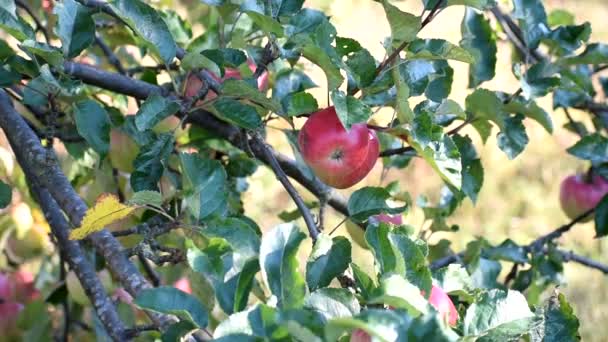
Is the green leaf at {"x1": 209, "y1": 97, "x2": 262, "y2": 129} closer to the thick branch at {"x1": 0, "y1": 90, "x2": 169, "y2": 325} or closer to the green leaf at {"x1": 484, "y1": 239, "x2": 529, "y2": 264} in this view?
the thick branch at {"x1": 0, "y1": 90, "x2": 169, "y2": 325}

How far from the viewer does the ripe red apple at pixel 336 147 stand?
0.92 metres

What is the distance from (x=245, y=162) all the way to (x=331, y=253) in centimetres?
52

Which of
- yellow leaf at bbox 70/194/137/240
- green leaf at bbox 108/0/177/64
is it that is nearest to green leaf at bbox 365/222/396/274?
Result: yellow leaf at bbox 70/194/137/240

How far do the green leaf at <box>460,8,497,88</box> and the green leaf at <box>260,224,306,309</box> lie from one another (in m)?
0.58

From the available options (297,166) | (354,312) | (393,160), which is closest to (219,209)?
(354,312)

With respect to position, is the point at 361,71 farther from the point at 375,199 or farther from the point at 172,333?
the point at 172,333

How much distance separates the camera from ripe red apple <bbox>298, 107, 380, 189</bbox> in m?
0.92

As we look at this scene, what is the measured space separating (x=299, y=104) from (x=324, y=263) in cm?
20

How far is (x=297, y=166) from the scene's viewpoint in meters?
1.19

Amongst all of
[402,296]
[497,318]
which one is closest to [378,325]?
[402,296]

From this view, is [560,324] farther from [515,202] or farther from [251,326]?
[515,202]

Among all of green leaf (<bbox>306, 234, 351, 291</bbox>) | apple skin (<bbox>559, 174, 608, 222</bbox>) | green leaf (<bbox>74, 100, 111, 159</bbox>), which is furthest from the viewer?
apple skin (<bbox>559, 174, 608, 222</bbox>)

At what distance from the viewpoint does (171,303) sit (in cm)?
69

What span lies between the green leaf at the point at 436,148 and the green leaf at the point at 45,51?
0.34 m
